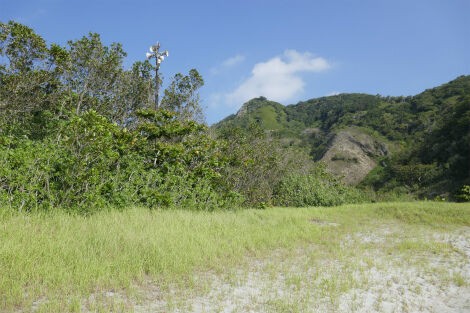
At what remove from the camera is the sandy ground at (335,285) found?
4.42 m

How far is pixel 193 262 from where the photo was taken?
5.91 metres

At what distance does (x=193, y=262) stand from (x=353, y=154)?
188 ft

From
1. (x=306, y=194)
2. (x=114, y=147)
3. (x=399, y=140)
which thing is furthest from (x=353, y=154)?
(x=114, y=147)

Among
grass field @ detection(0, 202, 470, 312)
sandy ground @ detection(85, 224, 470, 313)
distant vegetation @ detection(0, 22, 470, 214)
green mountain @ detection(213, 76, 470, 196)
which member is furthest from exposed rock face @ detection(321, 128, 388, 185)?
sandy ground @ detection(85, 224, 470, 313)

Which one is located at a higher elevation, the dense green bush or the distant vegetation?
the distant vegetation

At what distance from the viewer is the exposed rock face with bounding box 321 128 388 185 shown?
55.7 meters

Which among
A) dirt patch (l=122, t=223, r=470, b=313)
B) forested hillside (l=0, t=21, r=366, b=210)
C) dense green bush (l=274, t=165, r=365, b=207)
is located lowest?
dirt patch (l=122, t=223, r=470, b=313)

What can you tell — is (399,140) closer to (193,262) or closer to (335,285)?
(335,285)

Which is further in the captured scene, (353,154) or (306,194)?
(353,154)

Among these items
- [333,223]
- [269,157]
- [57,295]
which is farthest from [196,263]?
[269,157]

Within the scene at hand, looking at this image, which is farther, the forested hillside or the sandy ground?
the forested hillside

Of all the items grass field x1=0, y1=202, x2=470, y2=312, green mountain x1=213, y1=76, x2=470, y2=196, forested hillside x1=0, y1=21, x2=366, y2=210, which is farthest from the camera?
green mountain x1=213, y1=76, x2=470, y2=196

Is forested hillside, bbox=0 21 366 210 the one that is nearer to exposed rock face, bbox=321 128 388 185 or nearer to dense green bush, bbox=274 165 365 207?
dense green bush, bbox=274 165 365 207

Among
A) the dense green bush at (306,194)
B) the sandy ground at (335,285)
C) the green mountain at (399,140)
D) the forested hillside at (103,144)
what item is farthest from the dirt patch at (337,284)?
the green mountain at (399,140)
